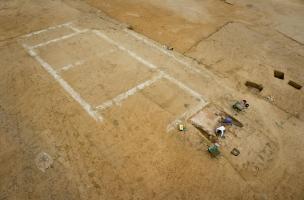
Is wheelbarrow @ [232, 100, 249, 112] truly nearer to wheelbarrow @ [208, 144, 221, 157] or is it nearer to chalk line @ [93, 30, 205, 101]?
chalk line @ [93, 30, 205, 101]

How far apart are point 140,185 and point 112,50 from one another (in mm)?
4297

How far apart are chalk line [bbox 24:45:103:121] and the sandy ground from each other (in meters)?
0.02

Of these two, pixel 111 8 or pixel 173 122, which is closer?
pixel 173 122

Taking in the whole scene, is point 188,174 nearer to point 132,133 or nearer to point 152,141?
point 152,141

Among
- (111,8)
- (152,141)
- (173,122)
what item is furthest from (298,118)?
(111,8)

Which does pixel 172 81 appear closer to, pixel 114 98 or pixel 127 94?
pixel 127 94

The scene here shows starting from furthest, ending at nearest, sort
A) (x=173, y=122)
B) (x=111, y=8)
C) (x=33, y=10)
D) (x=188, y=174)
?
(x=111, y=8)
(x=33, y=10)
(x=173, y=122)
(x=188, y=174)

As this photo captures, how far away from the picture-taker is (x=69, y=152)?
474cm

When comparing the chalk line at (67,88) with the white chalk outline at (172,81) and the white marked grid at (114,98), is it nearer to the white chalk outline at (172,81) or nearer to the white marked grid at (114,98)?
the white marked grid at (114,98)

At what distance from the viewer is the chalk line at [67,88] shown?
5457 millimetres

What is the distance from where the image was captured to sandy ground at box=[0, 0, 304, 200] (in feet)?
14.7

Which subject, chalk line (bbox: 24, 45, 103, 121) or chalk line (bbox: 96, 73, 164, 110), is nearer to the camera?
chalk line (bbox: 24, 45, 103, 121)

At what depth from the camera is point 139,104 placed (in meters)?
5.75

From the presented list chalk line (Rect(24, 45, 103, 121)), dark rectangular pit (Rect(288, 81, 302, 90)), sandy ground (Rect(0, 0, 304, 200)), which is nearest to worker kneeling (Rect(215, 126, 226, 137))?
sandy ground (Rect(0, 0, 304, 200))
